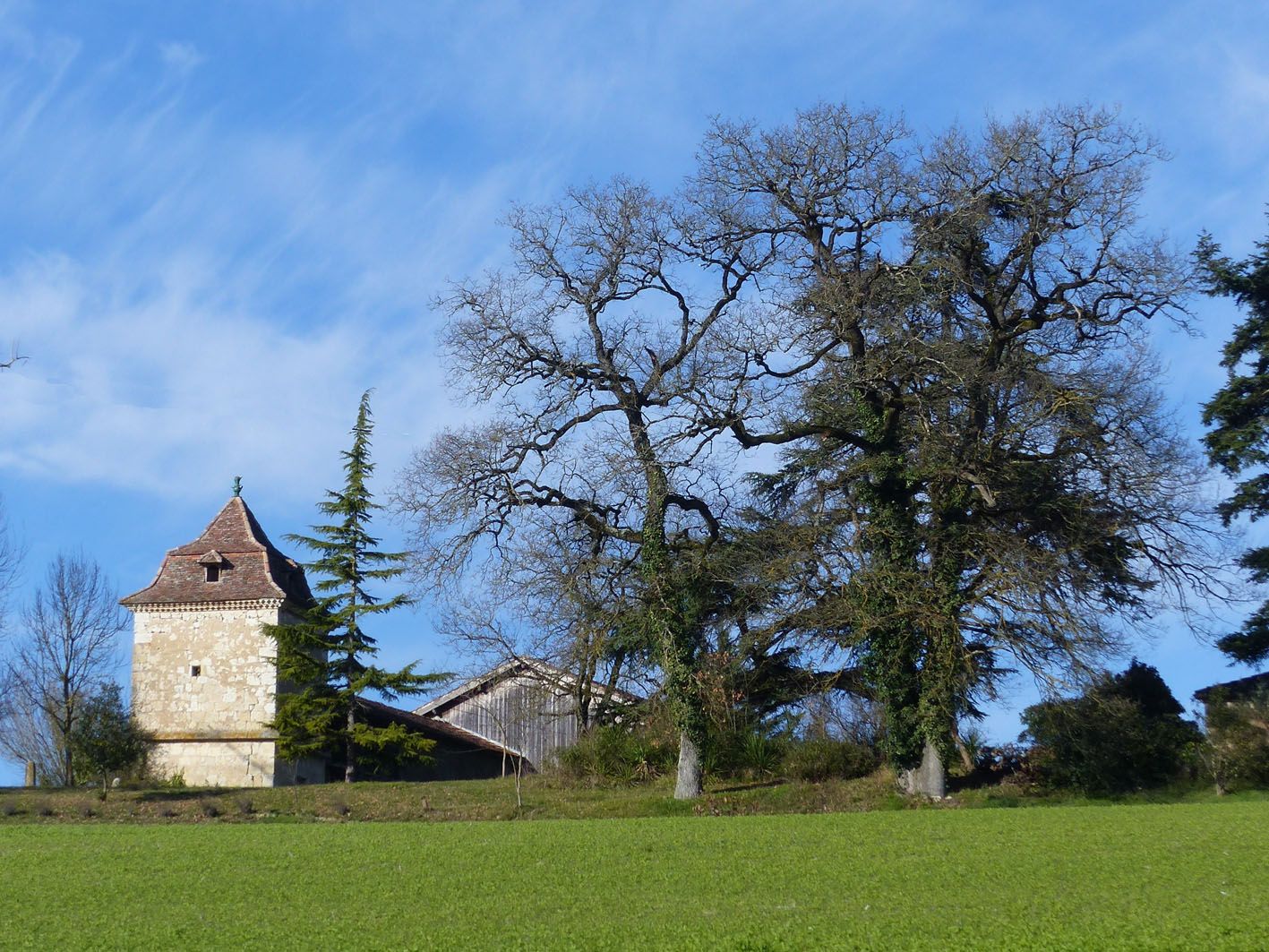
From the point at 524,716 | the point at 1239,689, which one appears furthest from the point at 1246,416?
the point at 524,716

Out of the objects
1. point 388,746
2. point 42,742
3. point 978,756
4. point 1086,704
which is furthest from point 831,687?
point 42,742

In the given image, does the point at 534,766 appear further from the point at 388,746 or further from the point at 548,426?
the point at 548,426

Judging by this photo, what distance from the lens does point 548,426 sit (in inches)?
1043

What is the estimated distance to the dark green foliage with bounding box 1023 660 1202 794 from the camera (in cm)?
2369

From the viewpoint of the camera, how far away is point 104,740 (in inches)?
1072

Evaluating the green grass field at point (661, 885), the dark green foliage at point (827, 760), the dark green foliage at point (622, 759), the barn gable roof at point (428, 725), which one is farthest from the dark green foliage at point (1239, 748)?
the barn gable roof at point (428, 725)

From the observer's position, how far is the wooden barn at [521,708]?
31328 millimetres

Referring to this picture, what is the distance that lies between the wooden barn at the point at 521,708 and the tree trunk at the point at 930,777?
8.07 metres

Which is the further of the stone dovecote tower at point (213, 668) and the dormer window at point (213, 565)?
the dormer window at point (213, 565)

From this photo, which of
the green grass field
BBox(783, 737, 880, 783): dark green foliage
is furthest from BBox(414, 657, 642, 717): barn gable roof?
the green grass field

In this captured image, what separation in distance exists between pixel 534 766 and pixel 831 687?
17.3m

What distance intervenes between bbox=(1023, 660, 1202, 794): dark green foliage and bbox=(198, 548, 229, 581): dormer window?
25.4 meters

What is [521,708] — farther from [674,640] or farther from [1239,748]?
[1239,748]

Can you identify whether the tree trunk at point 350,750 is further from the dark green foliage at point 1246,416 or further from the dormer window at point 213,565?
the dark green foliage at point 1246,416
